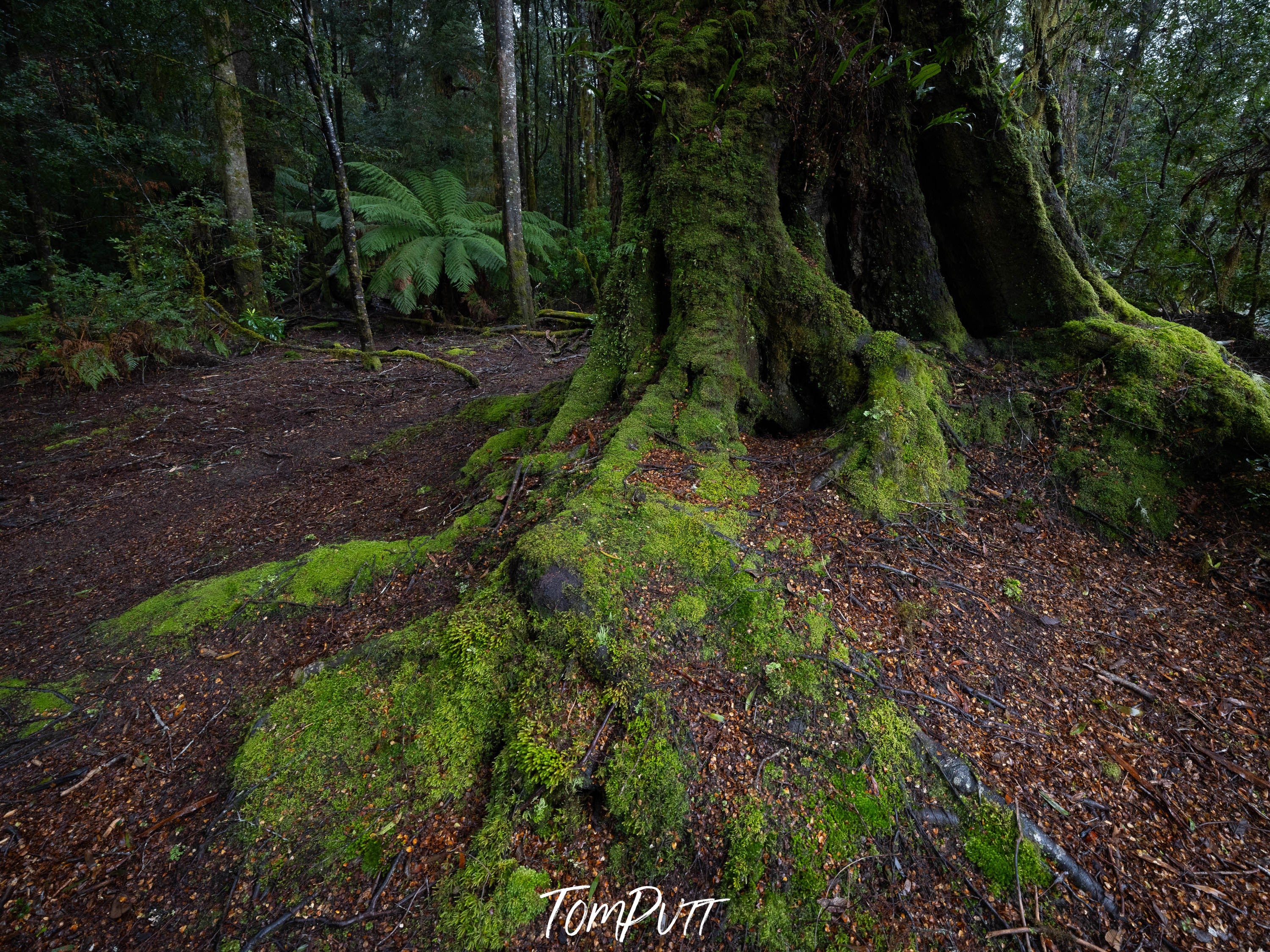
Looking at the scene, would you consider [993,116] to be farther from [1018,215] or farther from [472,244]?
[472,244]

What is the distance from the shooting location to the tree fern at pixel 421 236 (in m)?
11.7

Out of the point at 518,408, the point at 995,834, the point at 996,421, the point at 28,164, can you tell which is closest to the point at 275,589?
the point at 518,408

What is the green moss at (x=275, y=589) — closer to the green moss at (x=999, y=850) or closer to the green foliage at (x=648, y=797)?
the green foliage at (x=648, y=797)

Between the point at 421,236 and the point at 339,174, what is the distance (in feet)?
17.7

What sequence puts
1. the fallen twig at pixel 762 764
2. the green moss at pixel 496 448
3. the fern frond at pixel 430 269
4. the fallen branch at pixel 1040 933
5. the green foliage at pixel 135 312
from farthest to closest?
1. the fern frond at pixel 430 269
2. the green foliage at pixel 135 312
3. the green moss at pixel 496 448
4. the fallen twig at pixel 762 764
5. the fallen branch at pixel 1040 933

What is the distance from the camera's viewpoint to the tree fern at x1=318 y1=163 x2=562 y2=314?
11.7 m

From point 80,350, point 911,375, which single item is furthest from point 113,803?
point 80,350

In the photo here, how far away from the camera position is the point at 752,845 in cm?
177

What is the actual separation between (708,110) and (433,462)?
340cm

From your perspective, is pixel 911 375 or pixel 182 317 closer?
pixel 911 375

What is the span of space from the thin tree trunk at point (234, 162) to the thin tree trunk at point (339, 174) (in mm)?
2227

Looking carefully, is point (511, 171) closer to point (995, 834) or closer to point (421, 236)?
point (421, 236)

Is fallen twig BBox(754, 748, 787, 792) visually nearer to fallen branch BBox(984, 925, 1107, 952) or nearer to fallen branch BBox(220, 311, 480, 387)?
fallen branch BBox(984, 925, 1107, 952)

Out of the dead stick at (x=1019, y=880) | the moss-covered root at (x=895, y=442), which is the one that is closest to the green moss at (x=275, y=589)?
the moss-covered root at (x=895, y=442)
